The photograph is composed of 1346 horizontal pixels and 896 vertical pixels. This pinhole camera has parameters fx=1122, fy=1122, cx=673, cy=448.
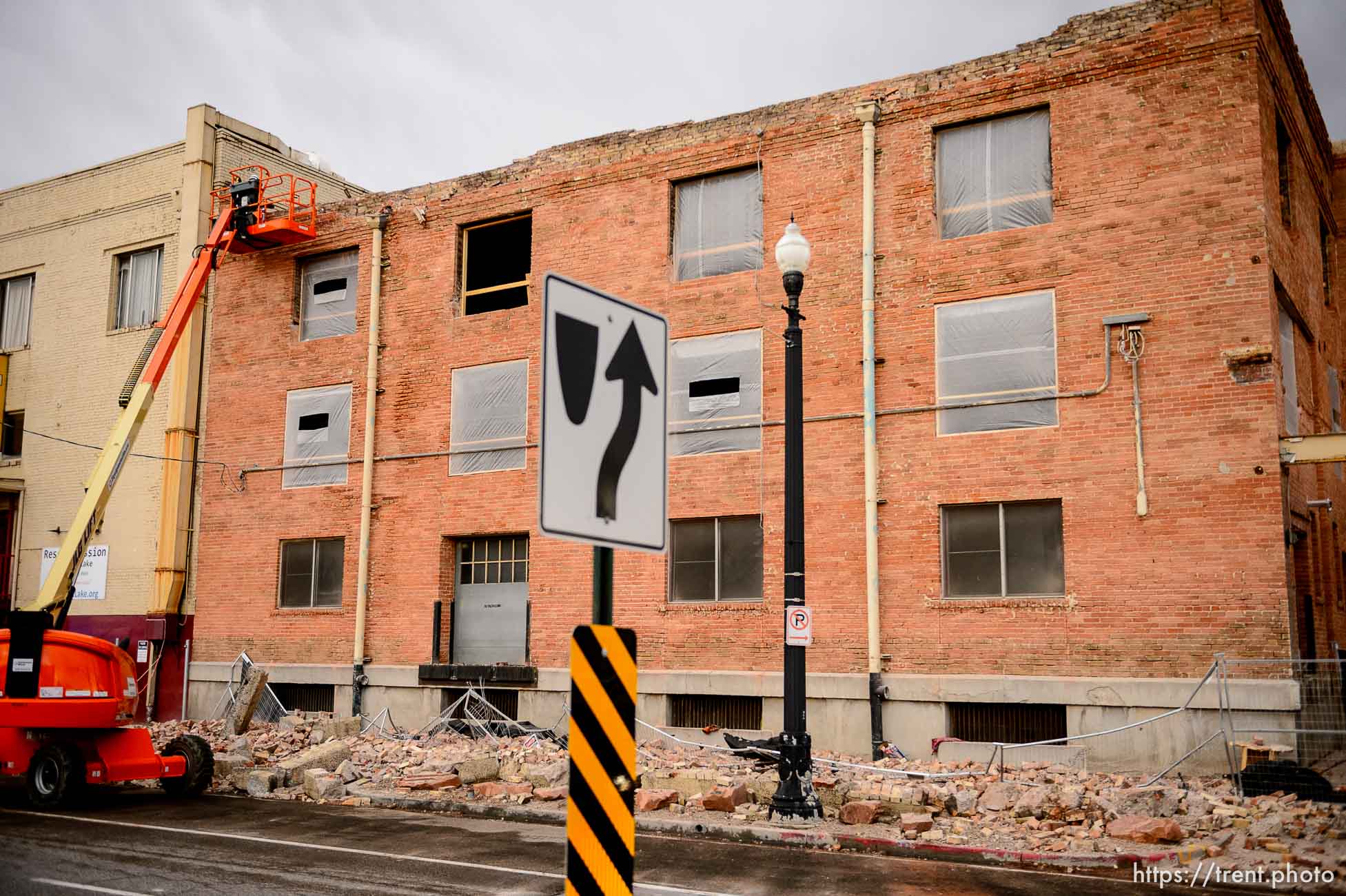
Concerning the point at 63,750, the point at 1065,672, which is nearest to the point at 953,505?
the point at 1065,672

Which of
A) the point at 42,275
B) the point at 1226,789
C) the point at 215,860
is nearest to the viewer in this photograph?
the point at 215,860

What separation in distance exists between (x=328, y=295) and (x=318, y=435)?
3010mm

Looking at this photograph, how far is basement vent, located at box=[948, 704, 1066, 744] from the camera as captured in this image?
621 inches

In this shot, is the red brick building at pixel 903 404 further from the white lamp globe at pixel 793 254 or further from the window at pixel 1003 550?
the white lamp globe at pixel 793 254

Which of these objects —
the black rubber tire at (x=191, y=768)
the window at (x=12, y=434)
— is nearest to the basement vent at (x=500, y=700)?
the black rubber tire at (x=191, y=768)

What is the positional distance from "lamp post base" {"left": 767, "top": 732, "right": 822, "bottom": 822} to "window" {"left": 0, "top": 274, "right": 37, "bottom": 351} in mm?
23281

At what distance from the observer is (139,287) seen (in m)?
25.8

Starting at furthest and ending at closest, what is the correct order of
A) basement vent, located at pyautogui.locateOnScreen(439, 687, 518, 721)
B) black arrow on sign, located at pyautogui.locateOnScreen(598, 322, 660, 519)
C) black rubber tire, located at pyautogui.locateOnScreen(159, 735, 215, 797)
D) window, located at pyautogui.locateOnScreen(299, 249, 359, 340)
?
window, located at pyautogui.locateOnScreen(299, 249, 359, 340) < basement vent, located at pyautogui.locateOnScreen(439, 687, 518, 721) < black rubber tire, located at pyautogui.locateOnScreen(159, 735, 215, 797) < black arrow on sign, located at pyautogui.locateOnScreen(598, 322, 660, 519)

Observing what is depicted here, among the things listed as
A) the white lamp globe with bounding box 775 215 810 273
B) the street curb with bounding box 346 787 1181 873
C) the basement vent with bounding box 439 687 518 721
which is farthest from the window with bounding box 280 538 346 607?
the white lamp globe with bounding box 775 215 810 273

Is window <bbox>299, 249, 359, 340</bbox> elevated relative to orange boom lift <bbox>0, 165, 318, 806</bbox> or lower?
elevated

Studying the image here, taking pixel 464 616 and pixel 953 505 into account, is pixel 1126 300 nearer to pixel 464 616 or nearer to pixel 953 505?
pixel 953 505

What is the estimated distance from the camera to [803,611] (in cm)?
1231

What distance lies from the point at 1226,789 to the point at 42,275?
27.3 meters

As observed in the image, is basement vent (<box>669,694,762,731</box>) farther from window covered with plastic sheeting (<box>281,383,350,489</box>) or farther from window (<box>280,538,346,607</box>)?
window covered with plastic sheeting (<box>281,383,350,489</box>)
